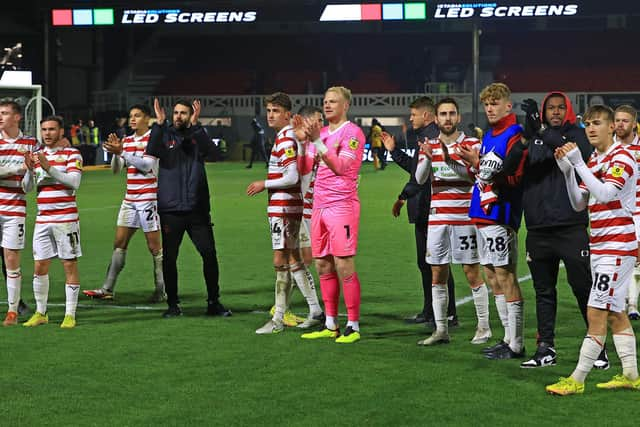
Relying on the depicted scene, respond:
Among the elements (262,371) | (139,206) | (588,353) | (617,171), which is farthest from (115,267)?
(617,171)

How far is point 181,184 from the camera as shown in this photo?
9.23 metres

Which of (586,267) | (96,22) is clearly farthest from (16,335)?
(96,22)

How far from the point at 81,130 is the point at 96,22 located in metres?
7.05

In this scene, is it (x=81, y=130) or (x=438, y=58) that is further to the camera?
(x=438, y=58)

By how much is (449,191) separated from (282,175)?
4.62 feet

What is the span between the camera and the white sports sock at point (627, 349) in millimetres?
6355

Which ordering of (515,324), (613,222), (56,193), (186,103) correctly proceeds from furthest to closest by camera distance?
1. (186,103)
2. (56,193)
3. (515,324)
4. (613,222)

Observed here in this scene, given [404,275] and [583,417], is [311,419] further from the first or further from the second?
[404,275]

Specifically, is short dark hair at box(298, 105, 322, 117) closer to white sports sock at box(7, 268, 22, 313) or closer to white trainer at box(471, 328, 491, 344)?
white trainer at box(471, 328, 491, 344)

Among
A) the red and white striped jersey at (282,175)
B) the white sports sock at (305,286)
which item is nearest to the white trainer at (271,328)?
the white sports sock at (305,286)

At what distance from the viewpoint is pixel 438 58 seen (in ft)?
162

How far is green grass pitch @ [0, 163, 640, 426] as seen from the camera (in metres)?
5.97

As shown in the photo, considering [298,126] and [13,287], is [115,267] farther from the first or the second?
[298,126]

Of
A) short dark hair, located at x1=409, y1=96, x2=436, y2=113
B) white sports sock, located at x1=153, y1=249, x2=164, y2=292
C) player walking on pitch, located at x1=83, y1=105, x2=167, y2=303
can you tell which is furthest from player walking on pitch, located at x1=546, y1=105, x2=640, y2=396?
player walking on pitch, located at x1=83, y1=105, x2=167, y2=303
